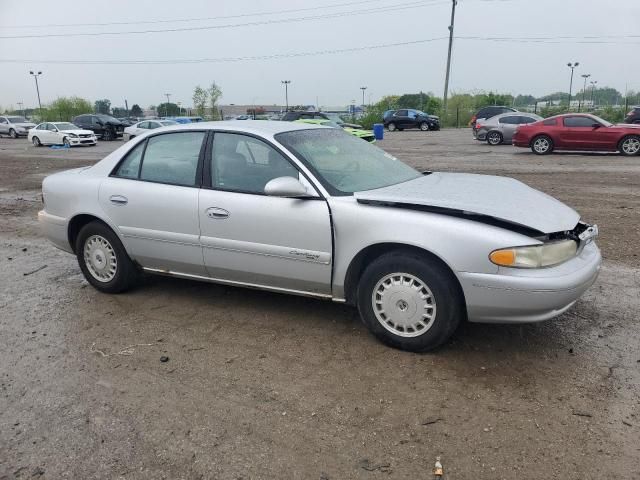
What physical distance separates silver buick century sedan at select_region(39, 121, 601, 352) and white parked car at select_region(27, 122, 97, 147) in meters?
23.9

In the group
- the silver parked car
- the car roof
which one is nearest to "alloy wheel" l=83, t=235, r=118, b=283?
the car roof

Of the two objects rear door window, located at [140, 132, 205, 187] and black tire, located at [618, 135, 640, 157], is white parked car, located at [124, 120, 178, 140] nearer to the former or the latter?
black tire, located at [618, 135, 640, 157]

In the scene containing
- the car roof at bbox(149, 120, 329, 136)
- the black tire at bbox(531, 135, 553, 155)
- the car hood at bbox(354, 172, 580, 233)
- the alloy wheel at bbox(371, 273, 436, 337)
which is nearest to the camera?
the car hood at bbox(354, 172, 580, 233)

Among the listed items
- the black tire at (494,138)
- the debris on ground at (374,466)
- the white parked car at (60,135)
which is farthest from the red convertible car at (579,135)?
the white parked car at (60,135)

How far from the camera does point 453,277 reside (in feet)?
11.3

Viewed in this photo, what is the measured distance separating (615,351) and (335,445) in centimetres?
215

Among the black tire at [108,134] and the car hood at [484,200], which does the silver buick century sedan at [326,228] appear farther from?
the black tire at [108,134]

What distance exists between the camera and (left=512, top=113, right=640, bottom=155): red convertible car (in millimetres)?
16047

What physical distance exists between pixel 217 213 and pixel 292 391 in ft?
5.12

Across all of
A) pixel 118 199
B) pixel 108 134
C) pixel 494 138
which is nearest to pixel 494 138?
pixel 494 138

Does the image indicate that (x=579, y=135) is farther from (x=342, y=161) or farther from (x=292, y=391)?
(x=292, y=391)

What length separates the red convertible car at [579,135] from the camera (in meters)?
16.0

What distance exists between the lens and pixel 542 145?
17.4 metres

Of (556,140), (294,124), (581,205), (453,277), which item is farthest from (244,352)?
(556,140)
